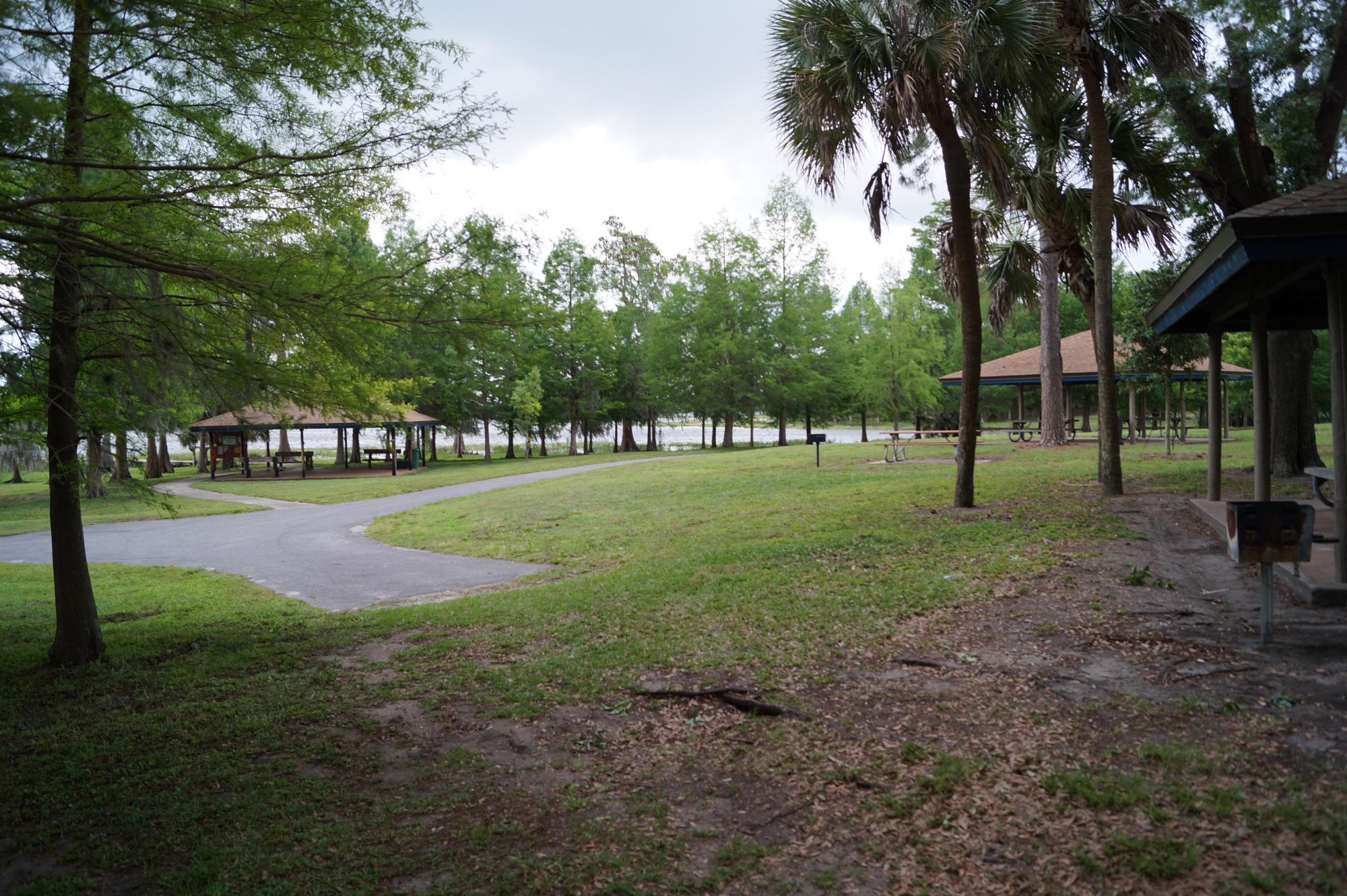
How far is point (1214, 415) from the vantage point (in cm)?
1102

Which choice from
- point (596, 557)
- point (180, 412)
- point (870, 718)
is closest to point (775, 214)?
point (596, 557)

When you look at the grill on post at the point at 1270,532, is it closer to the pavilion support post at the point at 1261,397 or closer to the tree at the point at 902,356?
the pavilion support post at the point at 1261,397

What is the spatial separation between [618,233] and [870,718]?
56537 mm

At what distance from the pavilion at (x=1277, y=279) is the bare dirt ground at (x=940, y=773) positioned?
1886mm

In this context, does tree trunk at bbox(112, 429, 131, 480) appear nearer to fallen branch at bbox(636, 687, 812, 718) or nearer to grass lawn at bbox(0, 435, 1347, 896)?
grass lawn at bbox(0, 435, 1347, 896)

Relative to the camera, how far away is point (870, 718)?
17.3ft

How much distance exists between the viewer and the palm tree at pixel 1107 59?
40.8 feet

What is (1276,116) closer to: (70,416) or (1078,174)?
(1078,174)

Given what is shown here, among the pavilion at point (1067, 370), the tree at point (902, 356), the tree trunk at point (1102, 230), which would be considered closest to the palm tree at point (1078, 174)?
the tree trunk at point (1102, 230)

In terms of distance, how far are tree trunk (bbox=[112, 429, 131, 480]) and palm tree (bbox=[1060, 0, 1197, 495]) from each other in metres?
12.6

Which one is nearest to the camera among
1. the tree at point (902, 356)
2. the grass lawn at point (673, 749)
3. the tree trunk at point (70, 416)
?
the grass lawn at point (673, 749)

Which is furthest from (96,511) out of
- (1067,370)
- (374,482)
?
(1067,370)

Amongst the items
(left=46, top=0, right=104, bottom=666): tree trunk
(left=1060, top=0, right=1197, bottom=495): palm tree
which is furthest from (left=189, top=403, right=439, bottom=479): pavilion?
(left=1060, top=0, right=1197, bottom=495): palm tree

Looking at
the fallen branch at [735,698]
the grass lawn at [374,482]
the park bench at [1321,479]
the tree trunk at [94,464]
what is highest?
the tree trunk at [94,464]
